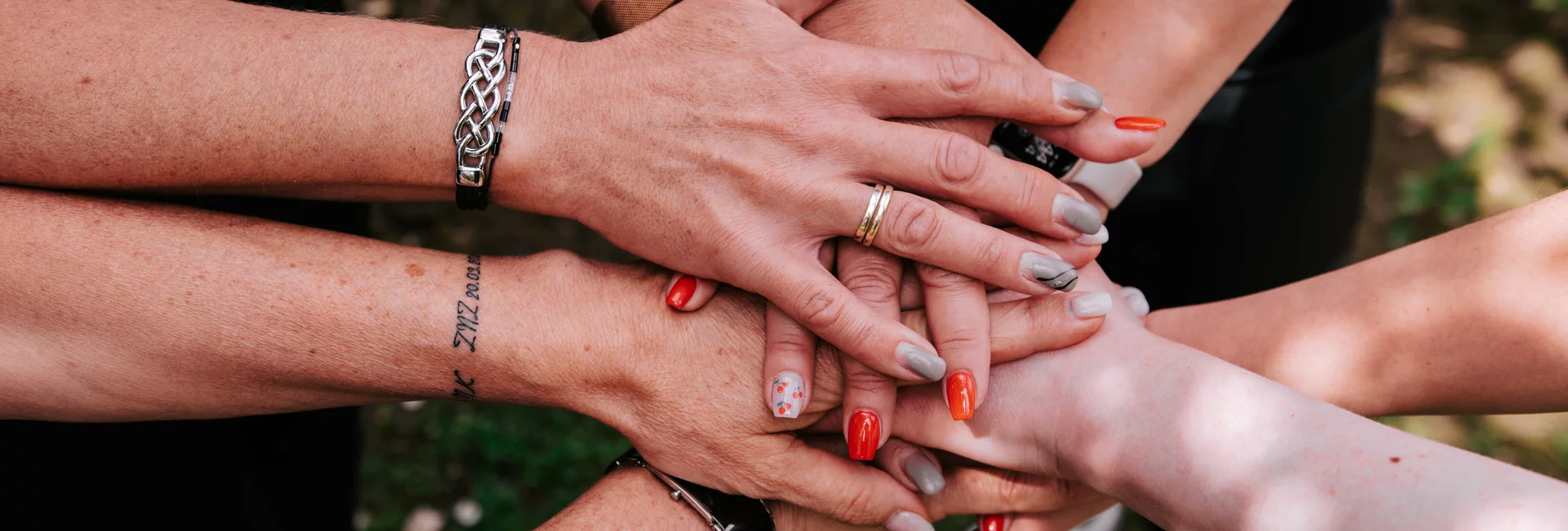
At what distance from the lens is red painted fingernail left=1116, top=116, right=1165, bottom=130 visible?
163 centimetres

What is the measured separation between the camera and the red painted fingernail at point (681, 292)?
1695 mm

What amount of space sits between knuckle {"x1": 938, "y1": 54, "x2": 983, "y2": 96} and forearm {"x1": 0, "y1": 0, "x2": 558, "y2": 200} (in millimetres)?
656

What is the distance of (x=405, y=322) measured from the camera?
63.0 inches

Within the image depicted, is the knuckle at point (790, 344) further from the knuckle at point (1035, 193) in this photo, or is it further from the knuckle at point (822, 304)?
the knuckle at point (1035, 193)

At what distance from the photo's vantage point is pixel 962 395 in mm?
1588

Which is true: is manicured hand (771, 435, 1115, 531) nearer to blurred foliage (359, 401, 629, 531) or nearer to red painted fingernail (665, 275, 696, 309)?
red painted fingernail (665, 275, 696, 309)

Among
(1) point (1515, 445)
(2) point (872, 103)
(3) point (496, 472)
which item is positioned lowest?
(1) point (1515, 445)

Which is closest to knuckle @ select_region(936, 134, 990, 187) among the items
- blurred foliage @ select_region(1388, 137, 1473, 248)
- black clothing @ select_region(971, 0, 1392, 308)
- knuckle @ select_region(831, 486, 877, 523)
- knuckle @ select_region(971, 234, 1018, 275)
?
knuckle @ select_region(971, 234, 1018, 275)

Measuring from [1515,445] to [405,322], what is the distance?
10.4 ft

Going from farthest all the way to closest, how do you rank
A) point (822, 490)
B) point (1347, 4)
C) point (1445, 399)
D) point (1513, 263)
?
point (1347, 4) → point (822, 490) → point (1445, 399) → point (1513, 263)

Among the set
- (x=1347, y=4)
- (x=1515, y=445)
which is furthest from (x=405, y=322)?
(x=1515, y=445)

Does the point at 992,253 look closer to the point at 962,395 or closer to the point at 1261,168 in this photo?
the point at 962,395

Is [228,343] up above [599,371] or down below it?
above

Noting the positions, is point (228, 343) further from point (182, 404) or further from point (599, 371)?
point (599, 371)
